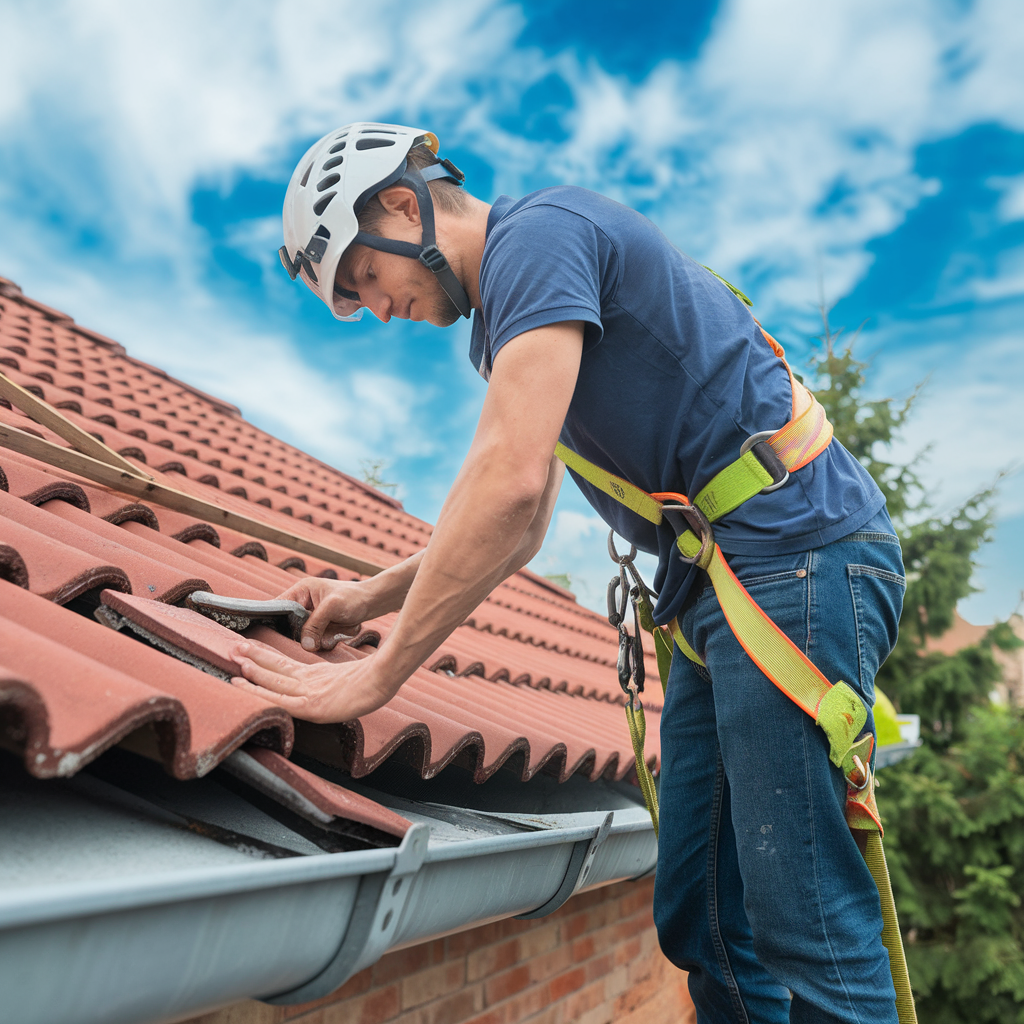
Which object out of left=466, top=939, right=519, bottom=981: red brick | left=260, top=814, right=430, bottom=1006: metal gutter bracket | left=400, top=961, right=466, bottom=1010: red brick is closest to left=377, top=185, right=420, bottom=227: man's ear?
left=260, top=814, right=430, bottom=1006: metal gutter bracket

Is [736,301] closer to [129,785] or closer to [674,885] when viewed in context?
[674,885]

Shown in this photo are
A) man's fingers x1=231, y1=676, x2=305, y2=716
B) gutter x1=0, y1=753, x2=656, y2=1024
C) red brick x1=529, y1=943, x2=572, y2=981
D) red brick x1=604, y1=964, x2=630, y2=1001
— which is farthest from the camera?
red brick x1=604, y1=964, x2=630, y2=1001

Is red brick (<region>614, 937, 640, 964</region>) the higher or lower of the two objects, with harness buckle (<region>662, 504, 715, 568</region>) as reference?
lower

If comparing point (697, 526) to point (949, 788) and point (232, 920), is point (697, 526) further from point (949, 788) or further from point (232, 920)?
point (949, 788)

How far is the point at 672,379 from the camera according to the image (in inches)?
64.7

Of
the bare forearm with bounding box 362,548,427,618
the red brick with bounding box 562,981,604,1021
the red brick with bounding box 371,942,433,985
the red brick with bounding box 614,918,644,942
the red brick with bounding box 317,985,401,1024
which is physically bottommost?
the red brick with bounding box 562,981,604,1021

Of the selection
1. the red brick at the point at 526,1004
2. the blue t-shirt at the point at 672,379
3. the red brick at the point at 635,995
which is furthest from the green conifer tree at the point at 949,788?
the blue t-shirt at the point at 672,379

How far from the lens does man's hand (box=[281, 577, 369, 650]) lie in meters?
1.92

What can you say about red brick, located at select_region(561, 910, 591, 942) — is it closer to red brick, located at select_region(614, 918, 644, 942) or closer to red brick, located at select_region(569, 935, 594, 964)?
red brick, located at select_region(569, 935, 594, 964)

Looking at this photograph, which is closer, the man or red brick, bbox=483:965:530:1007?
the man

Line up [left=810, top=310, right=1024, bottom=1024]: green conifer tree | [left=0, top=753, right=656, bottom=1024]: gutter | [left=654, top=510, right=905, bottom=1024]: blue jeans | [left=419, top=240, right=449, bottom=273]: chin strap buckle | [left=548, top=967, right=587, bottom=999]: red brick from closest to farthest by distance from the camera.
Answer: [left=0, top=753, right=656, bottom=1024]: gutter → [left=654, top=510, right=905, bottom=1024]: blue jeans → [left=419, top=240, right=449, bottom=273]: chin strap buckle → [left=548, top=967, right=587, bottom=999]: red brick → [left=810, top=310, right=1024, bottom=1024]: green conifer tree

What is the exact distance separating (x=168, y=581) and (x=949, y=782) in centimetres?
972

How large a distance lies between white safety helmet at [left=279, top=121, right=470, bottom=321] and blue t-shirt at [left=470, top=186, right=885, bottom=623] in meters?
0.20

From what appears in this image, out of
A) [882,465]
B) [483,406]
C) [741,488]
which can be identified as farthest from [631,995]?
[882,465]
